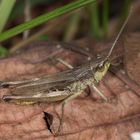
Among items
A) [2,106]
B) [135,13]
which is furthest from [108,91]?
[135,13]

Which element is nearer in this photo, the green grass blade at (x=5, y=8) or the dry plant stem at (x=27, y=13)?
the green grass blade at (x=5, y=8)

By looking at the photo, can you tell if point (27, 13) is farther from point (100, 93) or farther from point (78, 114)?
point (78, 114)

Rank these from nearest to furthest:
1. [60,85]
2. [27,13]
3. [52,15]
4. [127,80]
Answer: [52,15] < [60,85] < [127,80] < [27,13]

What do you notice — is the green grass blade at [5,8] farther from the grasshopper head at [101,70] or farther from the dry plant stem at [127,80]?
the dry plant stem at [127,80]

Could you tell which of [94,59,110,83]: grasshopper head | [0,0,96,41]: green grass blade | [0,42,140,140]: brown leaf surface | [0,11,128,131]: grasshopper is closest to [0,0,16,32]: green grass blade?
[0,0,96,41]: green grass blade

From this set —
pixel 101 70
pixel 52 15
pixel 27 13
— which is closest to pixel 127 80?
pixel 101 70

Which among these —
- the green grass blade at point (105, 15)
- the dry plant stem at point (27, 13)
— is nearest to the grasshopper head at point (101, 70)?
the green grass blade at point (105, 15)
